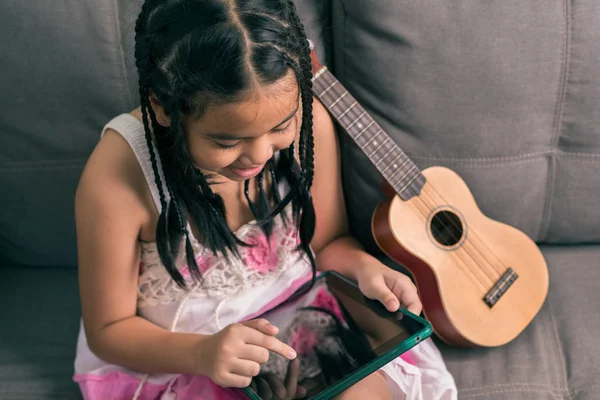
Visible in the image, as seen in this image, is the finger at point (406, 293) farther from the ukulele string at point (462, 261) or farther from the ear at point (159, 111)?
the ear at point (159, 111)

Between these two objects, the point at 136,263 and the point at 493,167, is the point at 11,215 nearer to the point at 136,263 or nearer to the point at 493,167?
the point at 136,263

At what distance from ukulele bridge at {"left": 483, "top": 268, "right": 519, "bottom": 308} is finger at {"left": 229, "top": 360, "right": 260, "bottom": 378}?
49cm

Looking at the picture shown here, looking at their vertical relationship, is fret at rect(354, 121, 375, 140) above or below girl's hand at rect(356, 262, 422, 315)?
above

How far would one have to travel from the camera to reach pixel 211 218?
0.91m

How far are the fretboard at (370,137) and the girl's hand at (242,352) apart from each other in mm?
407

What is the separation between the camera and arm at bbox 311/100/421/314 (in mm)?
946

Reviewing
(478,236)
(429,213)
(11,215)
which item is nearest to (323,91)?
(429,213)

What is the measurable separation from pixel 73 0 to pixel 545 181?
912 mm

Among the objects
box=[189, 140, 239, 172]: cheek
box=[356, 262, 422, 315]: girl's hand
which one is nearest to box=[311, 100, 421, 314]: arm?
box=[356, 262, 422, 315]: girl's hand

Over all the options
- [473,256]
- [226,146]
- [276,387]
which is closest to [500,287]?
[473,256]

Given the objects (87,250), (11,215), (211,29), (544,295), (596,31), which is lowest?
(544,295)

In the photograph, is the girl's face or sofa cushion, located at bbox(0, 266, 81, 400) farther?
sofa cushion, located at bbox(0, 266, 81, 400)

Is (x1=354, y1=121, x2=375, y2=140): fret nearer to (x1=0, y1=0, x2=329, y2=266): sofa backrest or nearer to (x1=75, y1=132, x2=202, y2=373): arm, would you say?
(x1=0, y1=0, x2=329, y2=266): sofa backrest

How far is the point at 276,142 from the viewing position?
77 cm
